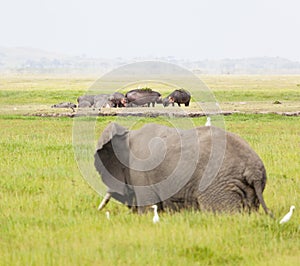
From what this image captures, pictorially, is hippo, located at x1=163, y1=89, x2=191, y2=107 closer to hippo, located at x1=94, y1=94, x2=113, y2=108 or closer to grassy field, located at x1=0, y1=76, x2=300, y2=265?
hippo, located at x1=94, y1=94, x2=113, y2=108

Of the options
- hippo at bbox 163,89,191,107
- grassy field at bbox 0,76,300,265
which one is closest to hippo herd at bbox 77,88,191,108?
hippo at bbox 163,89,191,107

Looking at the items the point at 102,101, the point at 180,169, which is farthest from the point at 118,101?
the point at 180,169

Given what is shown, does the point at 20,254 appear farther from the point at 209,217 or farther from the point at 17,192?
the point at 17,192

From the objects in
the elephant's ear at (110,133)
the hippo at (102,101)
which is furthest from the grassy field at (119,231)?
the hippo at (102,101)

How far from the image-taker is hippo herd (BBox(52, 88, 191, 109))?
46.0 metres

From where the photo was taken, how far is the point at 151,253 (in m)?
7.45

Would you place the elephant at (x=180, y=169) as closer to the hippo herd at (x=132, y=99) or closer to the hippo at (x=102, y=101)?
the hippo herd at (x=132, y=99)

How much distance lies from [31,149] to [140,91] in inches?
1181

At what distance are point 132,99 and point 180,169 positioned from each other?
125 ft

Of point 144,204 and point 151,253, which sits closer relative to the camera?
point 151,253

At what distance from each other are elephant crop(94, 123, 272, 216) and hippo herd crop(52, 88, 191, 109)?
35844mm

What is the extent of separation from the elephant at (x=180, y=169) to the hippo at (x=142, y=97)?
123 ft

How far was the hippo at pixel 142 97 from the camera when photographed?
156 ft

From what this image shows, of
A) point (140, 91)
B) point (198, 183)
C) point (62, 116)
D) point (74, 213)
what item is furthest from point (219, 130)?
point (140, 91)
